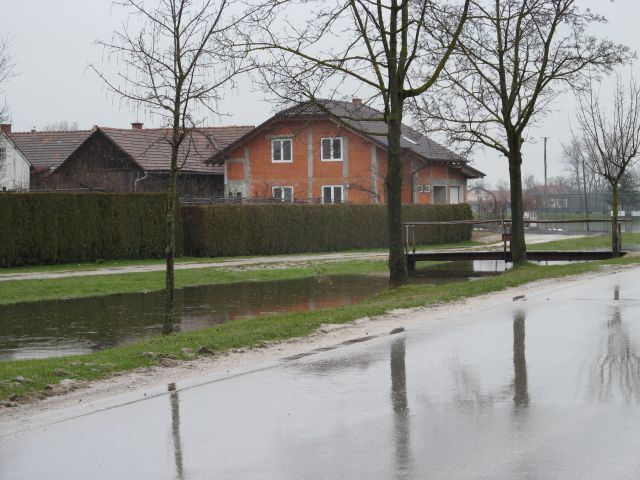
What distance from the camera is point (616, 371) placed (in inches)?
407

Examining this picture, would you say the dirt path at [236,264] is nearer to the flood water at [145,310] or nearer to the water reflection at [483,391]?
the flood water at [145,310]

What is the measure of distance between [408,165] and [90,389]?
48.7 metres

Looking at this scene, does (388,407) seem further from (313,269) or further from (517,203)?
(313,269)

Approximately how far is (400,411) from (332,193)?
166ft

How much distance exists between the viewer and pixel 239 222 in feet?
135

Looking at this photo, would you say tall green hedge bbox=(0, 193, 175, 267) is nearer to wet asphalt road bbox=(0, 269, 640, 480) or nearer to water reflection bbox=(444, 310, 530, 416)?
wet asphalt road bbox=(0, 269, 640, 480)

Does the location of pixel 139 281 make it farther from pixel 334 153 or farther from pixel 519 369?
pixel 334 153

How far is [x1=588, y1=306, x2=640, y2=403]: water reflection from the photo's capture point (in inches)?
360

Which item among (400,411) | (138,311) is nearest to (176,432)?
(400,411)

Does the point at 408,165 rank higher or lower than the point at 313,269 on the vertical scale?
higher

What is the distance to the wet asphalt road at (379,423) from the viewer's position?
6.80 meters

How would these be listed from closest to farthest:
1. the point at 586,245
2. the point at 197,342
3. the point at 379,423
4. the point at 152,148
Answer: the point at 379,423 → the point at 197,342 → the point at 586,245 → the point at 152,148

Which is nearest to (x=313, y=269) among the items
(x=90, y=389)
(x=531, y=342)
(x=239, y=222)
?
(x=239, y=222)

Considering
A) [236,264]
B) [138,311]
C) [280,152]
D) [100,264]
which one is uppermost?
[280,152]
